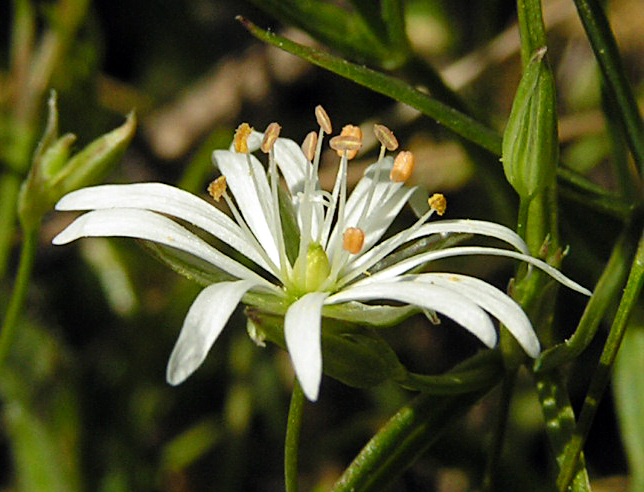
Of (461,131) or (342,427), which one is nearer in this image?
(461,131)

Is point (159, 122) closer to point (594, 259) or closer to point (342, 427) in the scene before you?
point (342, 427)

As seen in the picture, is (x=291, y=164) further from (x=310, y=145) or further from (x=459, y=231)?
(x=459, y=231)

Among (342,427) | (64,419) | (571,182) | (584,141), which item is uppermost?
(571,182)

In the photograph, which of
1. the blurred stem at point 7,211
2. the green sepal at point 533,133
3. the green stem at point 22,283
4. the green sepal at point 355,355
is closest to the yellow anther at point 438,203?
the green sepal at point 533,133

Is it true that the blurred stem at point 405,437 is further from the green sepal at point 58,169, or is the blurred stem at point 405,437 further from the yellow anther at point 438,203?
the green sepal at point 58,169

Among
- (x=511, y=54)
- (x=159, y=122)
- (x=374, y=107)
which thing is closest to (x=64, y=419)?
(x=159, y=122)

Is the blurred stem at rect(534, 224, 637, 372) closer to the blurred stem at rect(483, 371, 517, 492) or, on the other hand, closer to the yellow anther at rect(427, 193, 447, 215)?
the blurred stem at rect(483, 371, 517, 492)

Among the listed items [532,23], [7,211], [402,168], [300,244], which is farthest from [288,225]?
[7,211]
